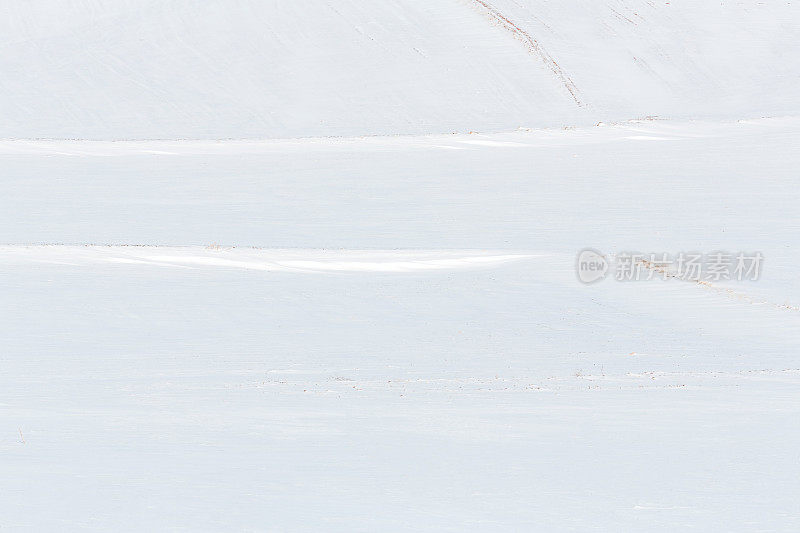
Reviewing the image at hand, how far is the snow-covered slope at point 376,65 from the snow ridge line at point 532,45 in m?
0.03

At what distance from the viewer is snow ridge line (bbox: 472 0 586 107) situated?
14.8m

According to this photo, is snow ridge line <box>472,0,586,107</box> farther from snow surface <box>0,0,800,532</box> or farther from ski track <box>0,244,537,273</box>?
ski track <box>0,244,537,273</box>

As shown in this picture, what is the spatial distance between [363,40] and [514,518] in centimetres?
1198

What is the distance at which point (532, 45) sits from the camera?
49.9 feet

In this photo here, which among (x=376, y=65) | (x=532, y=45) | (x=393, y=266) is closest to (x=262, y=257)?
(x=393, y=266)

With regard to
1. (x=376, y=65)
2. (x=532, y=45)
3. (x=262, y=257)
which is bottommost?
(x=262, y=257)

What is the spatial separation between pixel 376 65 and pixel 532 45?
2.59 m

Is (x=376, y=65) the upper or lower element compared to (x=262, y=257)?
upper

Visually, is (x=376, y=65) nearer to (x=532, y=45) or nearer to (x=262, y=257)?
(x=532, y=45)

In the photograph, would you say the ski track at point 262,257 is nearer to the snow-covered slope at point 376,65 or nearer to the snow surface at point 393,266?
the snow surface at point 393,266

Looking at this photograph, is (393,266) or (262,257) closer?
(393,266)

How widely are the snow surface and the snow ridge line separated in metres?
0.05

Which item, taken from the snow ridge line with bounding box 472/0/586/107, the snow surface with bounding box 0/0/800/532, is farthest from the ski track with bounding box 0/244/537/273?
the snow ridge line with bounding box 472/0/586/107

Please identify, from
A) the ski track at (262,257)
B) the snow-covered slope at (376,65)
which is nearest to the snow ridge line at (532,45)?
the snow-covered slope at (376,65)
